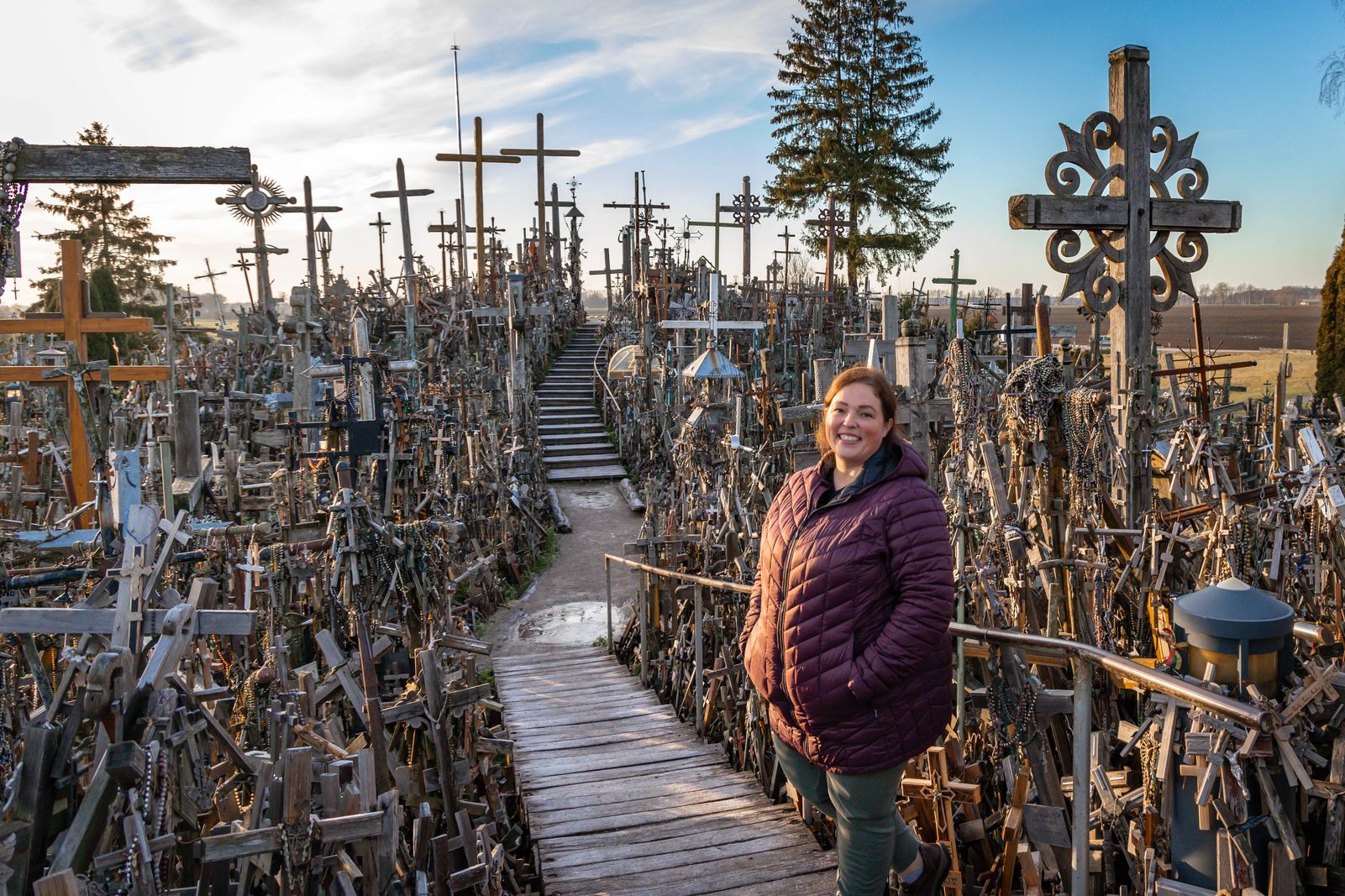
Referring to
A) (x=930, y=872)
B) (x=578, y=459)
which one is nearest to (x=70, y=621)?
(x=930, y=872)

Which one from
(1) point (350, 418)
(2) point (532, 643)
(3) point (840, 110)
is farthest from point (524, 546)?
(3) point (840, 110)

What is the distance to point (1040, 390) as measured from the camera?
155 inches

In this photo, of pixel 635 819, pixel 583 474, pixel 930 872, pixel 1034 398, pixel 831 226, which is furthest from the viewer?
pixel 831 226

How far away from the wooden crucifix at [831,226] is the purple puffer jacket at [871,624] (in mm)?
23455

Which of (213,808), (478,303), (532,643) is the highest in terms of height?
(478,303)

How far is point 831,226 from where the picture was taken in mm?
25625

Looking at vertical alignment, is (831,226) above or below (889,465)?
above

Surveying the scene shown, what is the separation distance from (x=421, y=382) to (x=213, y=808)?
11.6 m

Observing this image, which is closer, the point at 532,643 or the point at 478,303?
the point at 532,643

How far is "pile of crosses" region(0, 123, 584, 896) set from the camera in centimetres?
267

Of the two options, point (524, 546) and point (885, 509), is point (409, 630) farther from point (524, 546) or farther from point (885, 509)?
point (524, 546)

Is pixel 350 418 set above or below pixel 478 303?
below

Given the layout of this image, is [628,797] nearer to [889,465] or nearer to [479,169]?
[889,465]

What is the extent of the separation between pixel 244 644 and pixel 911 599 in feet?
14.0
